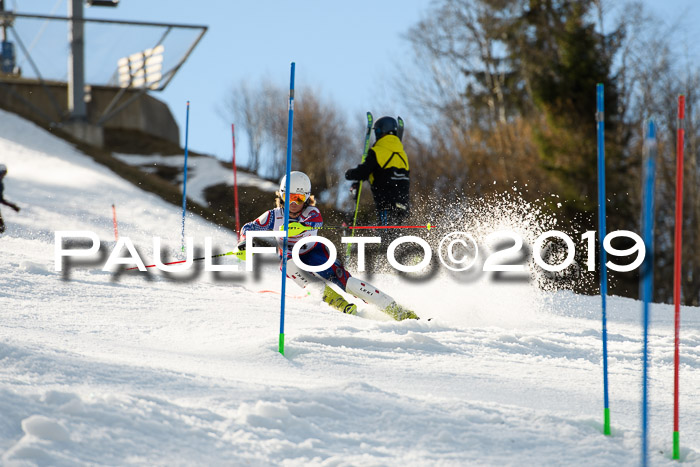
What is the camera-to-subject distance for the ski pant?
6.10m

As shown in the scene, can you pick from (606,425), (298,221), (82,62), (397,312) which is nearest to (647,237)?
(606,425)

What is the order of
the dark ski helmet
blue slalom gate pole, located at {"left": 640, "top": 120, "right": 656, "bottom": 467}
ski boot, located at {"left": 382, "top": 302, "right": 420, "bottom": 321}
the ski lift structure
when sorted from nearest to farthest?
1. blue slalom gate pole, located at {"left": 640, "top": 120, "right": 656, "bottom": 467}
2. ski boot, located at {"left": 382, "top": 302, "right": 420, "bottom": 321}
3. the dark ski helmet
4. the ski lift structure

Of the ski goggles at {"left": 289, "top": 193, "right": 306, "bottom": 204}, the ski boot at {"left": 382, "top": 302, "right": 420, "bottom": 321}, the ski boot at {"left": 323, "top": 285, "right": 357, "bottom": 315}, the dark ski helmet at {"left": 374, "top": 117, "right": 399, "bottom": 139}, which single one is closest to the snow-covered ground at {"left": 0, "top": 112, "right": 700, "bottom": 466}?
the ski boot at {"left": 323, "top": 285, "right": 357, "bottom": 315}

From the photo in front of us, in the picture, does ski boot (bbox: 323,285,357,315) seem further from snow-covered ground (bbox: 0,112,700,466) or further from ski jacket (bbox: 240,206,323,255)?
ski jacket (bbox: 240,206,323,255)

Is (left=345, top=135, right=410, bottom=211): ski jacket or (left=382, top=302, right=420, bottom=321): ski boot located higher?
(left=345, top=135, right=410, bottom=211): ski jacket

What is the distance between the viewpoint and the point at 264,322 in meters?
5.53

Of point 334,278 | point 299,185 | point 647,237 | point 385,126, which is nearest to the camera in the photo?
point 647,237

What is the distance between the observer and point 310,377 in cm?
386

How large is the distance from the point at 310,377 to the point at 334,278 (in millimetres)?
2493

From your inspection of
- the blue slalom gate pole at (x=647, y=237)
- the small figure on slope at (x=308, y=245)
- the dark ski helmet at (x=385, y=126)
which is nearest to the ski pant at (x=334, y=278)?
the small figure on slope at (x=308, y=245)

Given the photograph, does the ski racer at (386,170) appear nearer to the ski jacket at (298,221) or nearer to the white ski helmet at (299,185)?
the white ski helmet at (299,185)

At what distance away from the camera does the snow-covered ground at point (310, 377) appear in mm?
2762

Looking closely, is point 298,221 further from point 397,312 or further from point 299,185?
point 397,312

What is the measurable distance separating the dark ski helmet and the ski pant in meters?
2.95
